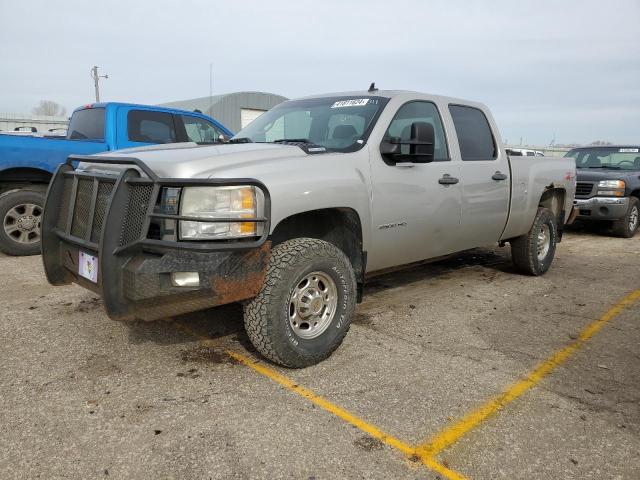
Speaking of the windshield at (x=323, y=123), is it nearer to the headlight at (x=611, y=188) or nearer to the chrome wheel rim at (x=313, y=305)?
the chrome wheel rim at (x=313, y=305)

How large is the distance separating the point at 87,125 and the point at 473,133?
558 centimetres

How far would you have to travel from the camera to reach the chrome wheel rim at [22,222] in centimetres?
646

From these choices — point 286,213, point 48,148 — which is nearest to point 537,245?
point 286,213

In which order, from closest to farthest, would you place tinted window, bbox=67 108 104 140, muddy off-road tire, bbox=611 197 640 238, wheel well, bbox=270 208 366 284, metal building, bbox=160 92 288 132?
wheel well, bbox=270 208 366 284 < tinted window, bbox=67 108 104 140 < muddy off-road tire, bbox=611 197 640 238 < metal building, bbox=160 92 288 132

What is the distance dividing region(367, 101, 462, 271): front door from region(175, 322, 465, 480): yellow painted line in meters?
1.15

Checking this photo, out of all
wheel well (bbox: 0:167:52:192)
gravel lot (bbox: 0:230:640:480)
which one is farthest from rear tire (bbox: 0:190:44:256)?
gravel lot (bbox: 0:230:640:480)

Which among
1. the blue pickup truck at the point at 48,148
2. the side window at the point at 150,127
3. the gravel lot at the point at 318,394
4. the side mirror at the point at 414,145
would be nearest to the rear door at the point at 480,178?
the gravel lot at the point at 318,394

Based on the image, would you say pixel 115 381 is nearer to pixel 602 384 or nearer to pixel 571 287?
pixel 602 384

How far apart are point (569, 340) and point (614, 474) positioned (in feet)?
5.86

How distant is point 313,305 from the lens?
3.34 m

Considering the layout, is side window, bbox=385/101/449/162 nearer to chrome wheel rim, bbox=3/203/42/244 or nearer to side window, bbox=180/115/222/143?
side window, bbox=180/115/222/143

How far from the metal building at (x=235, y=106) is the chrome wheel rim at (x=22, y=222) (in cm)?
1698

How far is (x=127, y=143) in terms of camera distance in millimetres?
7094

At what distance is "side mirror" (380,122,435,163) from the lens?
3.69 meters
